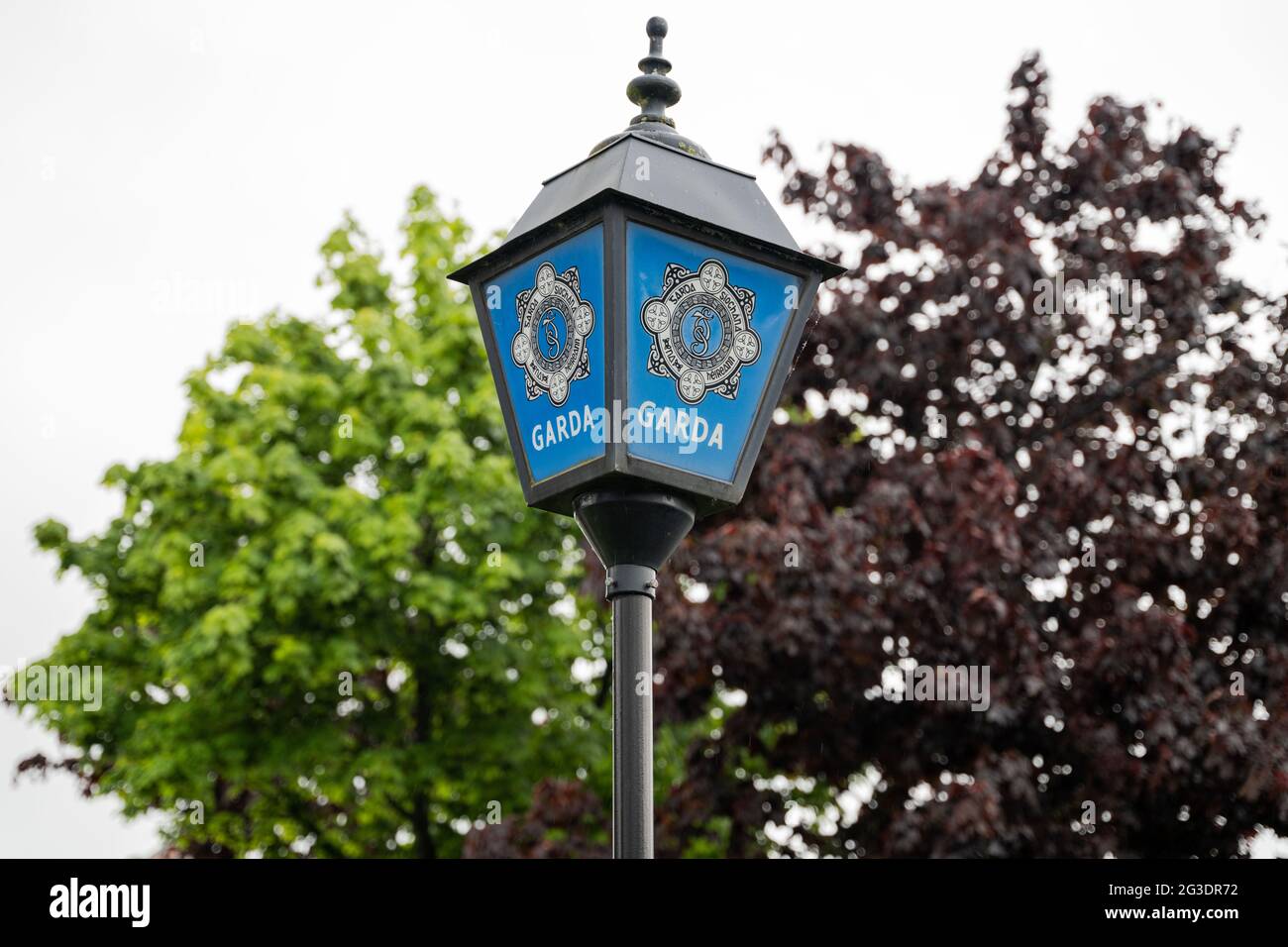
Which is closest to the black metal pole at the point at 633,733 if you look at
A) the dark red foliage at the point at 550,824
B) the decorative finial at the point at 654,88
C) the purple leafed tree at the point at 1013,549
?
the decorative finial at the point at 654,88

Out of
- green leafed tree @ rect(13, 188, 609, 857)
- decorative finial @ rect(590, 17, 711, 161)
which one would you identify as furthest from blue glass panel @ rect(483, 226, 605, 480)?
green leafed tree @ rect(13, 188, 609, 857)

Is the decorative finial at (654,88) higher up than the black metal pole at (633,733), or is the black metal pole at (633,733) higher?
the decorative finial at (654,88)

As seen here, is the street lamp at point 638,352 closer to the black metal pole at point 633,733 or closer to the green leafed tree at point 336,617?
the black metal pole at point 633,733

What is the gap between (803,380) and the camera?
13.5 metres

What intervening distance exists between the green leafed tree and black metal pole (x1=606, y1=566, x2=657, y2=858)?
12.3m

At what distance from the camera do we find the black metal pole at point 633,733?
4020mm

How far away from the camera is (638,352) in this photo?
4293 mm

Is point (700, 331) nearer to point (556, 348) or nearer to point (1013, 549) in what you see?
point (556, 348)

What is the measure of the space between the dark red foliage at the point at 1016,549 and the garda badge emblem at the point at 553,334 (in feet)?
23.0

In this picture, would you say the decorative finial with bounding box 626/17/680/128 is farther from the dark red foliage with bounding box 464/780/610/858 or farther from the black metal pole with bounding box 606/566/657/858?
the dark red foliage with bounding box 464/780/610/858

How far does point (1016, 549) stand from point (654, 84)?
739cm

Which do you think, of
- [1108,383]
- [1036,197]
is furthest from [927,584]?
[1036,197]
